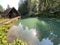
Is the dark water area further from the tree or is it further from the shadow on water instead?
the tree

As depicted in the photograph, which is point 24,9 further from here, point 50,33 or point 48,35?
point 48,35

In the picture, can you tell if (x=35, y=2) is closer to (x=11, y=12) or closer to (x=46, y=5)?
(x=46, y=5)

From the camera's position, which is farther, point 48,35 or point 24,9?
point 24,9

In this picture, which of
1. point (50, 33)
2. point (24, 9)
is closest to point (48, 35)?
point (50, 33)

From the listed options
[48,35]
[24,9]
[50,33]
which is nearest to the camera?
[48,35]

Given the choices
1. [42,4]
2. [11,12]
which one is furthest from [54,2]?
[11,12]

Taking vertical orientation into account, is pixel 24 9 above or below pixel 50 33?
below

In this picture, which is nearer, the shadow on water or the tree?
the shadow on water

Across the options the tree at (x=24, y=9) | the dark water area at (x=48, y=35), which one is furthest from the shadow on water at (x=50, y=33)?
the tree at (x=24, y=9)

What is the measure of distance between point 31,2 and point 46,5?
633 centimetres

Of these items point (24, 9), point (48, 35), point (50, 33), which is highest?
point (48, 35)

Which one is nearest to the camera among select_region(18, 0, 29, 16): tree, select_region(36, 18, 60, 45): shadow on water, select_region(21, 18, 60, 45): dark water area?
select_region(21, 18, 60, 45): dark water area

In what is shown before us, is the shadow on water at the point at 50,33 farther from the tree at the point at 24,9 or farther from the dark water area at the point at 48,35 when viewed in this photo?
the tree at the point at 24,9

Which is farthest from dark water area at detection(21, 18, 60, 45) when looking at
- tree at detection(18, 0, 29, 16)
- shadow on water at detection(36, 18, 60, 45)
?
tree at detection(18, 0, 29, 16)
